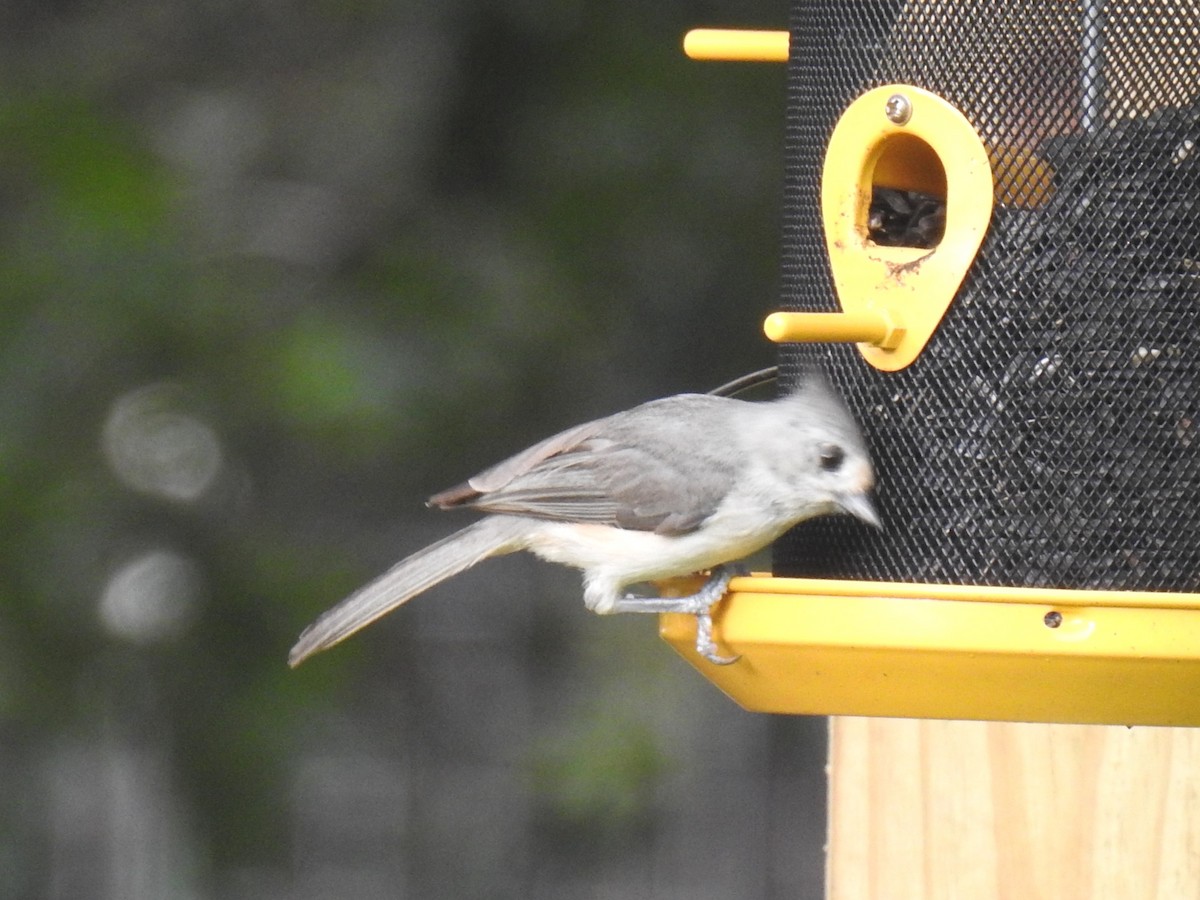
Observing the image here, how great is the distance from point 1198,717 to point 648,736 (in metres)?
3.75

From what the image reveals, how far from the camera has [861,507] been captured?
336cm

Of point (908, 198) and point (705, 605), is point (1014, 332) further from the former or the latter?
point (705, 605)

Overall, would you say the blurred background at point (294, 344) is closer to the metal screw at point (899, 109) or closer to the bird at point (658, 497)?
the bird at point (658, 497)

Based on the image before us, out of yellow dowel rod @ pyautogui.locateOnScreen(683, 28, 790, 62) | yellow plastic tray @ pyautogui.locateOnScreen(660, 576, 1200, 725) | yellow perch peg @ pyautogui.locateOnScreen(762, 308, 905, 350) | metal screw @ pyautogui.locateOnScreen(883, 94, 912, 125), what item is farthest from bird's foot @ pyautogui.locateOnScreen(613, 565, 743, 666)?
yellow dowel rod @ pyautogui.locateOnScreen(683, 28, 790, 62)

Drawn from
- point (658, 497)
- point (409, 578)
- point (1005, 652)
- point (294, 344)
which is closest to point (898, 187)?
point (658, 497)

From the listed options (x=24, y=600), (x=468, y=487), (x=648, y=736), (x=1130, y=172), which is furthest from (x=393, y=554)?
(x=1130, y=172)

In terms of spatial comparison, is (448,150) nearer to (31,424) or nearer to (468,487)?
(31,424)

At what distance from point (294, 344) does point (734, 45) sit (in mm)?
1941

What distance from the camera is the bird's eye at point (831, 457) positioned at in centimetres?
342

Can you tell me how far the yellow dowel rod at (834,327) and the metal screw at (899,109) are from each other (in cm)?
36

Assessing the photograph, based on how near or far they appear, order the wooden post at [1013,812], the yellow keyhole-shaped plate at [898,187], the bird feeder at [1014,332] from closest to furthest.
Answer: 1. the wooden post at [1013,812]
2. the bird feeder at [1014,332]
3. the yellow keyhole-shaped plate at [898,187]

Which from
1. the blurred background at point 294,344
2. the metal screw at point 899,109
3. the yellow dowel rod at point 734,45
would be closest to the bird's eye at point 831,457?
the metal screw at point 899,109

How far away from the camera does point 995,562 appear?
3254mm

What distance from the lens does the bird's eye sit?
11.2 ft
